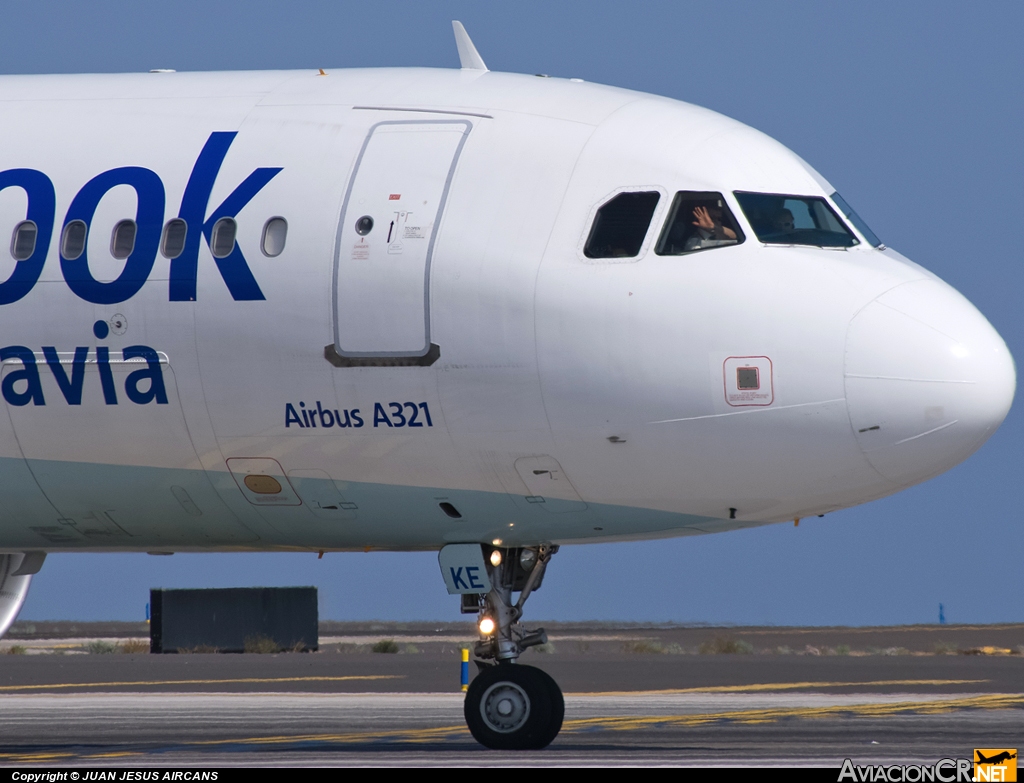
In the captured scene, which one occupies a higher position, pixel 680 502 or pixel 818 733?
pixel 680 502

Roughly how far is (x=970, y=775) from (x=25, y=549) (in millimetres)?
10343

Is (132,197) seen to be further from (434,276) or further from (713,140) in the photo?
(713,140)

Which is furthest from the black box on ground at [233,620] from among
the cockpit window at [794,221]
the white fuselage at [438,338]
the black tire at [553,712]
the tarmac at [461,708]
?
the cockpit window at [794,221]

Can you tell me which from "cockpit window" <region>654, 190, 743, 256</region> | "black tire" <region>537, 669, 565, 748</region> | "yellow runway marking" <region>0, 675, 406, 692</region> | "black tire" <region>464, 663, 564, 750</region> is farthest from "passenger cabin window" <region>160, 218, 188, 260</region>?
"yellow runway marking" <region>0, 675, 406, 692</region>

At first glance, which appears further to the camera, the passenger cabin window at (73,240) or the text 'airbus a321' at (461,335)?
the passenger cabin window at (73,240)

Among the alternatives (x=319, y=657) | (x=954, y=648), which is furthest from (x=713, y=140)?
(x=954, y=648)

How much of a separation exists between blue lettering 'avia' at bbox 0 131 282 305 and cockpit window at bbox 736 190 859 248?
4848 millimetres

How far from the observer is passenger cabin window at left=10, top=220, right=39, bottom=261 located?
55.9ft

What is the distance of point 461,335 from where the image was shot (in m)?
16.0

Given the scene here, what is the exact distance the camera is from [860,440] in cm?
1527

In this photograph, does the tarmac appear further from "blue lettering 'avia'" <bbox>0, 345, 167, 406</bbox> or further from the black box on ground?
the black box on ground

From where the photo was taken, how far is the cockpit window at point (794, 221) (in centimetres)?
1614

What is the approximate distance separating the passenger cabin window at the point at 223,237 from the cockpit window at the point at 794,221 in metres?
5.05

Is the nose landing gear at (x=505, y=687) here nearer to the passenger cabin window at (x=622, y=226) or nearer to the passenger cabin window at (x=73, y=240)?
the passenger cabin window at (x=622, y=226)
